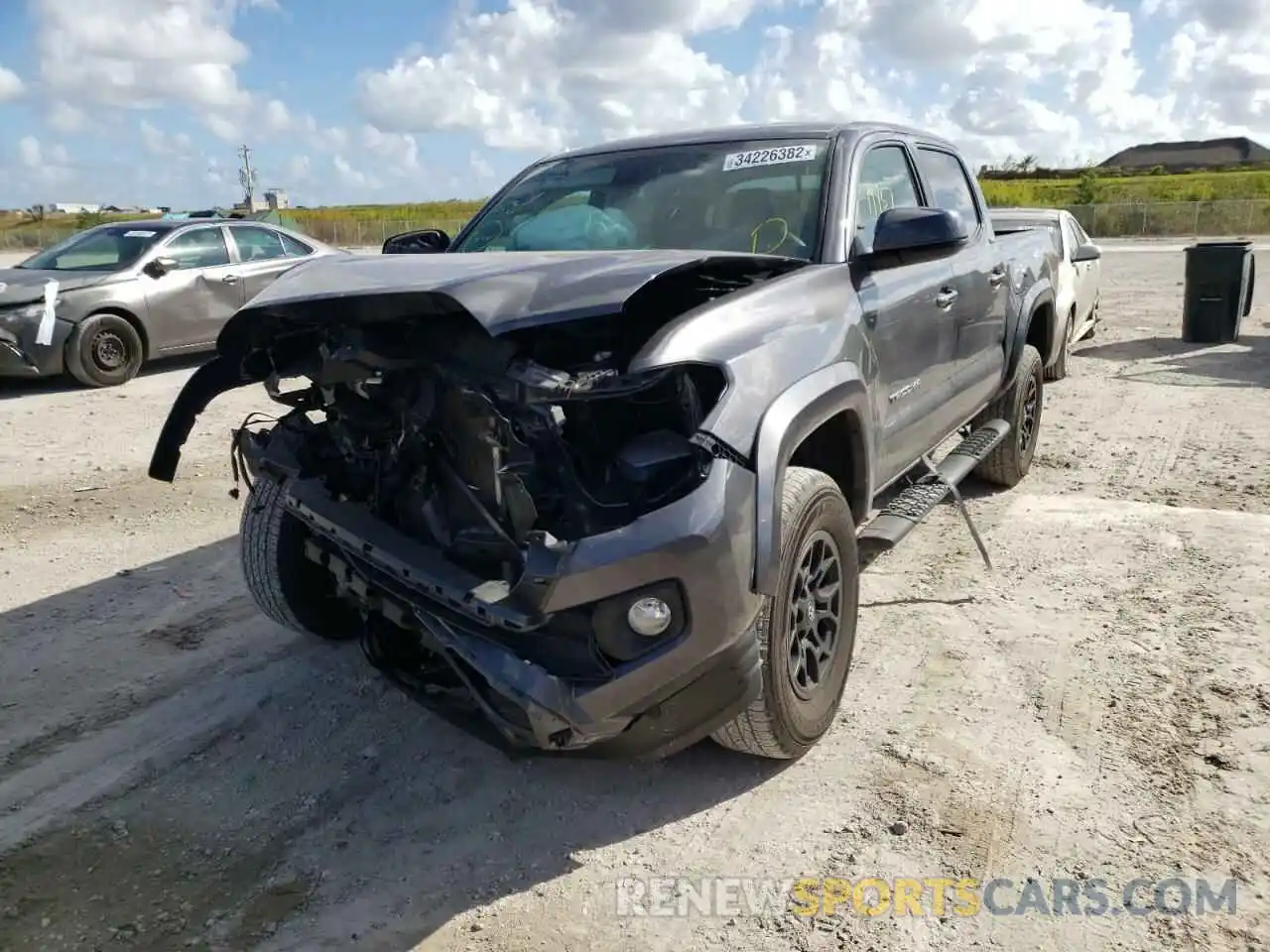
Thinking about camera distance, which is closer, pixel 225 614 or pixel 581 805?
pixel 581 805

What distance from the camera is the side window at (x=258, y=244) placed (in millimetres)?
11016

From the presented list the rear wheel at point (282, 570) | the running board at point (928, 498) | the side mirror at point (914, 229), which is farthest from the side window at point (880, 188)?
the rear wheel at point (282, 570)

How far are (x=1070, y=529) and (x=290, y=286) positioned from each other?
13.6 ft

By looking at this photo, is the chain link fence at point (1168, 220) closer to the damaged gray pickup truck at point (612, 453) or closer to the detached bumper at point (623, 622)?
the damaged gray pickup truck at point (612, 453)

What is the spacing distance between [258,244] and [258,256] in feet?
0.51

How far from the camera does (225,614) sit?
4.59m

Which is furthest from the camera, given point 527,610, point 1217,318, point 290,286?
point 1217,318

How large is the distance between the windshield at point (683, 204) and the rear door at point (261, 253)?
23.4 feet

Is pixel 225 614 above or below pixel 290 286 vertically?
below

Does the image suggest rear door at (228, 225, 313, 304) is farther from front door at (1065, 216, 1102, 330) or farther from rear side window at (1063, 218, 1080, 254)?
front door at (1065, 216, 1102, 330)

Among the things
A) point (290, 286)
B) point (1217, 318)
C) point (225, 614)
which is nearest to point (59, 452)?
point (225, 614)

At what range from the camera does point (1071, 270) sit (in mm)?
10531

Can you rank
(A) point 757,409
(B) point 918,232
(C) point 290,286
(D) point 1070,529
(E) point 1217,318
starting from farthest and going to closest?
(E) point 1217,318 → (D) point 1070,529 → (B) point 918,232 → (C) point 290,286 → (A) point 757,409

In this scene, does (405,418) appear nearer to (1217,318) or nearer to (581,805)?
(581,805)
